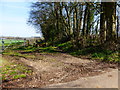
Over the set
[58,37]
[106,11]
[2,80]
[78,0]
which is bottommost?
[58,37]

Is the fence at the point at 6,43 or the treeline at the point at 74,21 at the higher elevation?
the treeline at the point at 74,21

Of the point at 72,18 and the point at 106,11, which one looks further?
the point at 72,18

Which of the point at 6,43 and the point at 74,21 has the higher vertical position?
the point at 74,21

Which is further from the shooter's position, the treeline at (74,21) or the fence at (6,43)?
the fence at (6,43)

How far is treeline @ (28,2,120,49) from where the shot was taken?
12727 mm

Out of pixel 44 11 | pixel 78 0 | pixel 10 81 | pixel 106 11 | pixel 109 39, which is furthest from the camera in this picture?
pixel 44 11

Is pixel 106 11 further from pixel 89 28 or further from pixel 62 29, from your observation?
pixel 62 29

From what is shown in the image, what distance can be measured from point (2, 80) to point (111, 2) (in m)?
11.0

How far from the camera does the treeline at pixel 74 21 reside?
41.8 feet

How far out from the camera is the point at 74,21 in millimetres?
22438

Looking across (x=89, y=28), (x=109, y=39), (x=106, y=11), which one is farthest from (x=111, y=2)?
(x=89, y=28)

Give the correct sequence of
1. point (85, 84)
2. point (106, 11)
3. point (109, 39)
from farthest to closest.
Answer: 1. point (106, 11)
2. point (109, 39)
3. point (85, 84)

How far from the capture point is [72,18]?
23.7m

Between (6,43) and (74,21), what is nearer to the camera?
(6,43)
